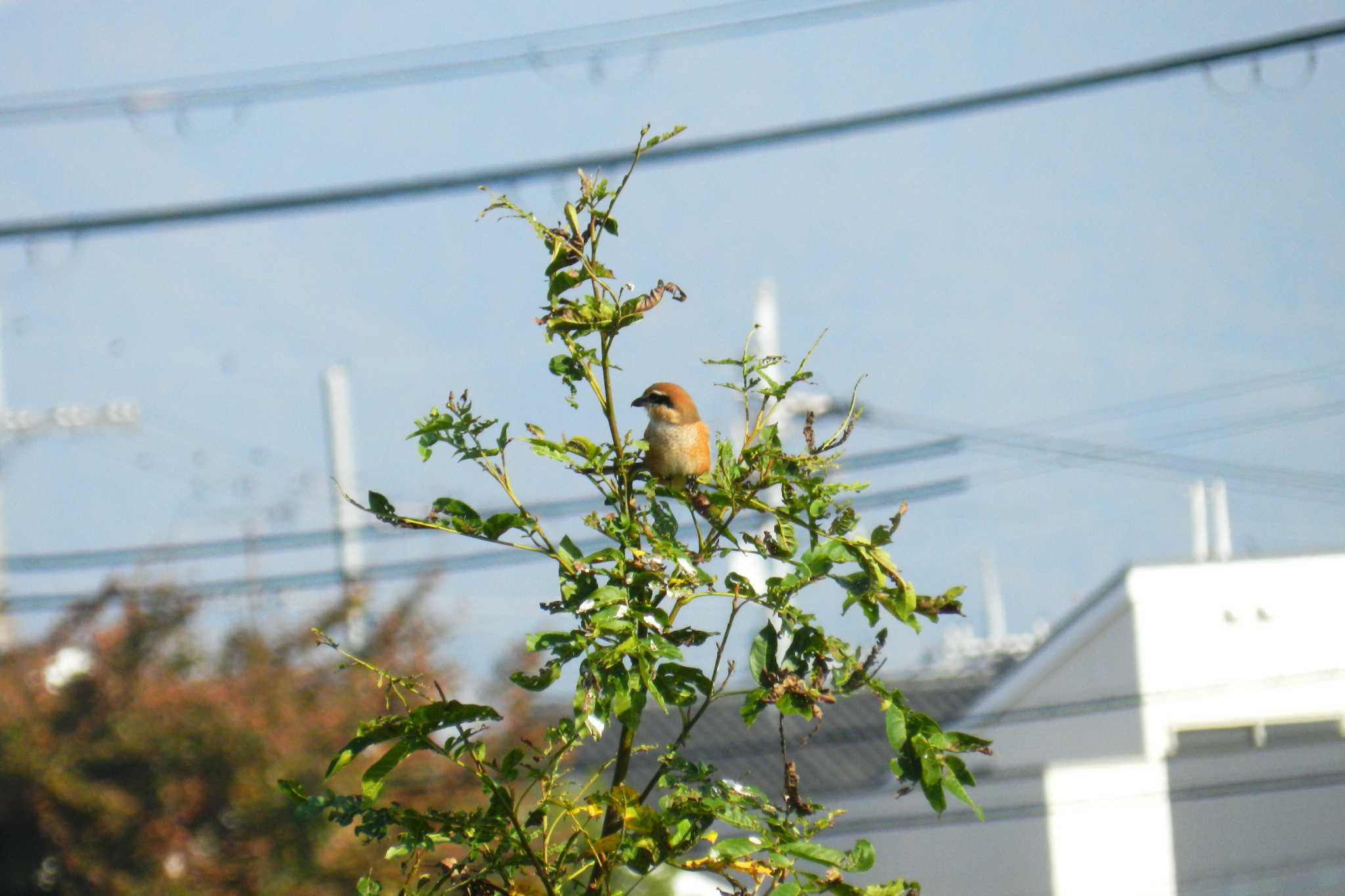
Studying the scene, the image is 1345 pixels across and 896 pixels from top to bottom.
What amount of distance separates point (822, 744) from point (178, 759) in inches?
256

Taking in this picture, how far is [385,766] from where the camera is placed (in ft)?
6.85

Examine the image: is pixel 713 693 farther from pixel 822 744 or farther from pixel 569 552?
pixel 822 744

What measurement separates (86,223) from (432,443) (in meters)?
6.04

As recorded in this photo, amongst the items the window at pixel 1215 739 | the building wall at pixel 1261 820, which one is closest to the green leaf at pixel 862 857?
the building wall at pixel 1261 820

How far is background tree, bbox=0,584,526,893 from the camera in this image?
1030 cm

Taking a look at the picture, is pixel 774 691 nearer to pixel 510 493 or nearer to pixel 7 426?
pixel 510 493

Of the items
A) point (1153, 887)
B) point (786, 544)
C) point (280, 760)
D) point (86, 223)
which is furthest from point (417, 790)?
point (786, 544)

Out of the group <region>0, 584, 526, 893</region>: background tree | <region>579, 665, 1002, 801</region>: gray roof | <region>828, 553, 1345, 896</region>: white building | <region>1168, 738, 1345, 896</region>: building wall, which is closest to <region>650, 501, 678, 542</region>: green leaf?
<region>0, 584, 526, 893</region>: background tree

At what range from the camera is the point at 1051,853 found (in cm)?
1148

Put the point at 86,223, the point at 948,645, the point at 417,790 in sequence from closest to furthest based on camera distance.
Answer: the point at 86,223, the point at 417,790, the point at 948,645

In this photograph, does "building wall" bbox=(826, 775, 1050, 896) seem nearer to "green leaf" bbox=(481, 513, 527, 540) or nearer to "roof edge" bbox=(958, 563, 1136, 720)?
"roof edge" bbox=(958, 563, 1136, 720)

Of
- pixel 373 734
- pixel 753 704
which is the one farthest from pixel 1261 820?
pixel 373 734

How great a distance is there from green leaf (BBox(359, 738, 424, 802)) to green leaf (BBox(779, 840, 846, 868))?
53 cm

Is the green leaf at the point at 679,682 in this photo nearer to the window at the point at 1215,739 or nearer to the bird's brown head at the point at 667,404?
the bird's brown head at the point at 667,404
